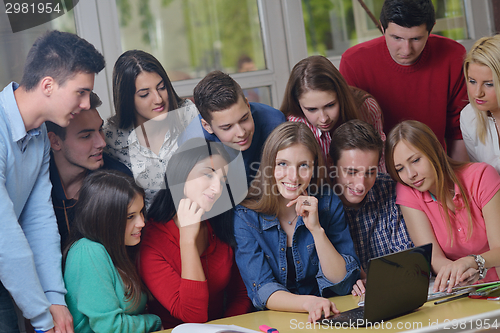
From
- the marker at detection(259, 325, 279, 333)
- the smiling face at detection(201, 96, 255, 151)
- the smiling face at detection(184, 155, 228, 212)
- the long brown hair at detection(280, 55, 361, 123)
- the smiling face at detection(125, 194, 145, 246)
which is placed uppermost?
the long brown hair at detection(280, 55, 361, 123)

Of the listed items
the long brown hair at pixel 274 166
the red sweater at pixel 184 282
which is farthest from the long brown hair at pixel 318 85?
the red sweater at pixel 184 282

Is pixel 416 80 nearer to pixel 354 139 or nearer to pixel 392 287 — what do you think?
pixel 354 139

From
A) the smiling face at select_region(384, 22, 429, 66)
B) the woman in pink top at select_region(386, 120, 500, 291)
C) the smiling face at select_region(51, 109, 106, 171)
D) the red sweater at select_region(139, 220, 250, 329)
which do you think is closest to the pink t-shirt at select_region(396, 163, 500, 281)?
the woman in pink top at select_region(386, 120, 500, 291)

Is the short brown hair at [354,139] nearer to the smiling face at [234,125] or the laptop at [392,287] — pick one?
the smiling face at [234,125]

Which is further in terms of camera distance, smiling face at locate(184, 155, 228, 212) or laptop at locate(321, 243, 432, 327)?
smiling face at locate(184, 155, 228, 212)

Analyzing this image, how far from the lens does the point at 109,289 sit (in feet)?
4.38

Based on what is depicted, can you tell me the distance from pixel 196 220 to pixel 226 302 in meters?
0.38

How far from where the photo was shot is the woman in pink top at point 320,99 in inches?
65.5

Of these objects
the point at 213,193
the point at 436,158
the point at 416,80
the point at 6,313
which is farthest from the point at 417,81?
the point at 6,313

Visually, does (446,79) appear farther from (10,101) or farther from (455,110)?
(10,101)

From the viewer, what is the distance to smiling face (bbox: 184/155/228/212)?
153cm

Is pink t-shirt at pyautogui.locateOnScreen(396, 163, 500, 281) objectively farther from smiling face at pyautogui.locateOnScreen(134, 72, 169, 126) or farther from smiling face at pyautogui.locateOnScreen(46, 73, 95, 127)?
smiling face at pyautogui.locateOnScreen(46, 73, 95, 127)

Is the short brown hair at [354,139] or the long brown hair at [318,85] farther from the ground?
the long brown hair at [318,85]

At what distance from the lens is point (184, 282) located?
1418 millimetres
